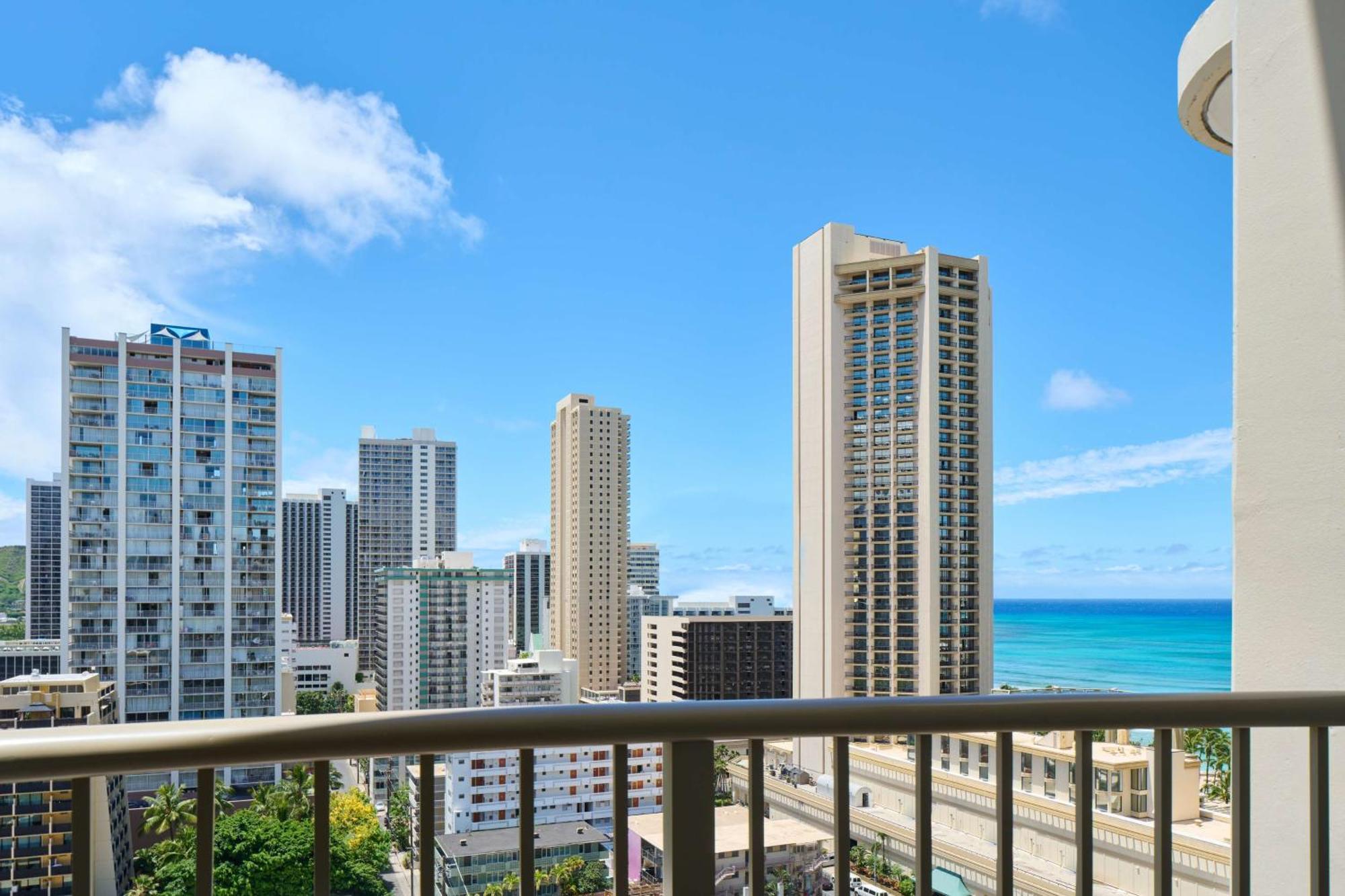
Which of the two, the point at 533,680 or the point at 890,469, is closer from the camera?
the point at 890,469

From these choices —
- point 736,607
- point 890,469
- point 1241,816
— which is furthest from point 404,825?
point 736,607

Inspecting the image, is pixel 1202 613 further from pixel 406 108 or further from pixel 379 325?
pixel 406 108

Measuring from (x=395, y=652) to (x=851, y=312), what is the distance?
74.2 feet

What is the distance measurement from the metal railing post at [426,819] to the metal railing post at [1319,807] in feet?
2.92

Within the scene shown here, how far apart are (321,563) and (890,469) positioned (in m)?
35.9

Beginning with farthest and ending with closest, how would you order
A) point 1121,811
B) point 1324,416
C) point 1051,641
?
point 1051,641 → point 1121,811 → point 1324,416

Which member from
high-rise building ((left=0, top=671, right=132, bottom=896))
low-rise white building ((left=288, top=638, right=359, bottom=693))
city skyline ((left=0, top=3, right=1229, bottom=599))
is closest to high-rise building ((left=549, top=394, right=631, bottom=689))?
city skyline ((left=0, top=3, right=1229, bottom=599))

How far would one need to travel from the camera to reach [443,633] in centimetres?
3531

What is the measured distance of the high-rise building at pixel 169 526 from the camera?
2248cm

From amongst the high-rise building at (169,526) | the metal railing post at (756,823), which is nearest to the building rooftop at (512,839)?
the metal railing post at (756,823)

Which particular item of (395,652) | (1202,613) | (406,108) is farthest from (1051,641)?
(406,108)

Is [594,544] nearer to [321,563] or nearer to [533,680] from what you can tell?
[533,680]

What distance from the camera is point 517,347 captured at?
51656mm

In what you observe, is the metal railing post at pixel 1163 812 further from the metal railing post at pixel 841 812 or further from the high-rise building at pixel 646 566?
the high-rise building at pixel 646 566
